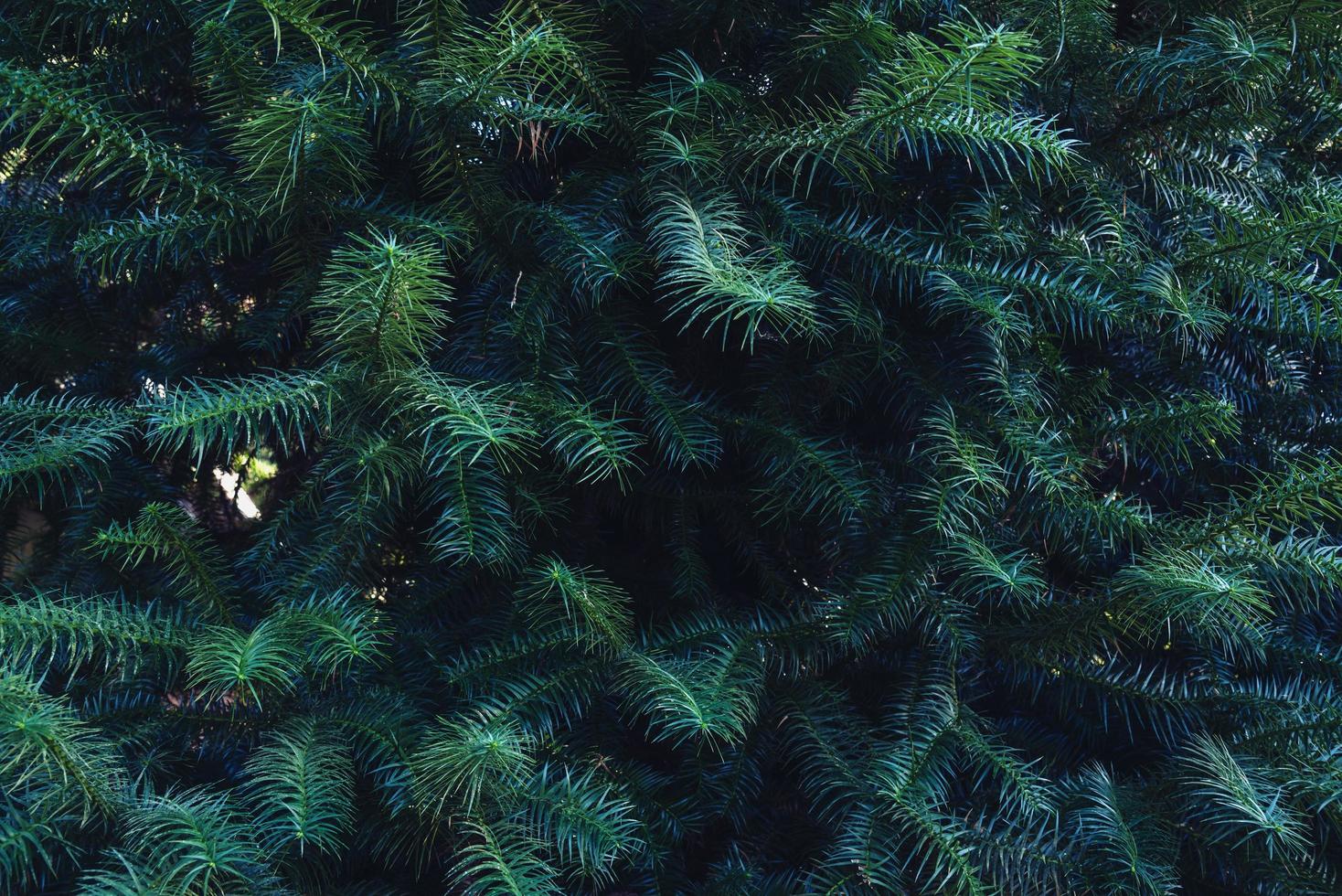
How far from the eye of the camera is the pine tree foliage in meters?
0.72

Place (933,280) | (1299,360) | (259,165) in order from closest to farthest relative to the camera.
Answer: (259,165) < (933,280) < (1299,360)

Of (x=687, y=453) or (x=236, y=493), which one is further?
(x=236, y=493)

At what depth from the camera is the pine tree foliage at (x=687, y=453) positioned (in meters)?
0.72

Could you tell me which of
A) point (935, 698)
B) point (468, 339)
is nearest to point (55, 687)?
point (468, 339)

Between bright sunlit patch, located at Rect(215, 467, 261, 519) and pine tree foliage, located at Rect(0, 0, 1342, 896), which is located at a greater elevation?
pine tree foliage, located at Rect(0, 0, 1342, 896)

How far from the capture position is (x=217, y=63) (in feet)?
2.48

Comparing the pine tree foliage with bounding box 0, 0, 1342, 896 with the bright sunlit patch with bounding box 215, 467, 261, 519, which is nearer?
the pine tree foliage with bounding box 0, 0, 1342, 896

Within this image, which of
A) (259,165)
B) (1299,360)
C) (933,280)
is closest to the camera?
(259,165)

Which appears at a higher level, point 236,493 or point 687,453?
point 687,453

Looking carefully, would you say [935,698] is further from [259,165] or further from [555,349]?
[259,165]

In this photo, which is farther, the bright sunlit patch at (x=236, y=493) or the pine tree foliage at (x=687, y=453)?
the bright sunlit patch at (x=236, y=493)

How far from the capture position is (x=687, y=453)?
0.81m

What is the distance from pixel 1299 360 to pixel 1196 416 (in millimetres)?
366

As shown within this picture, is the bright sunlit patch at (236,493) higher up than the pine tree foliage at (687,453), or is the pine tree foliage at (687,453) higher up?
the pine tree foliage at (687,453)
